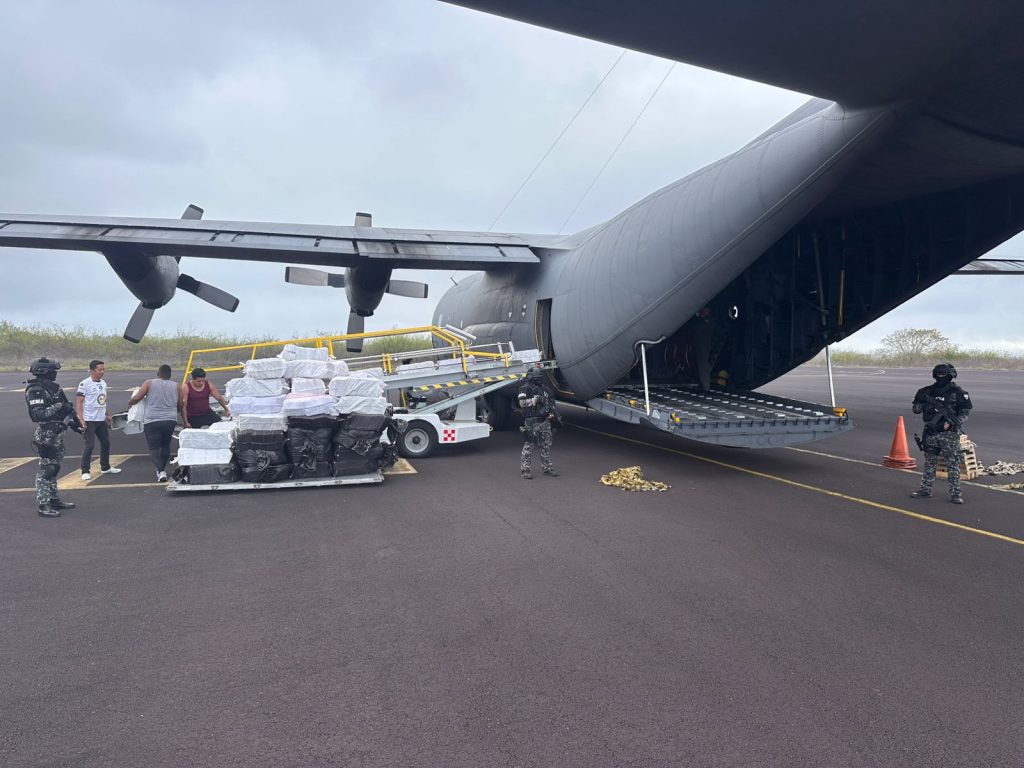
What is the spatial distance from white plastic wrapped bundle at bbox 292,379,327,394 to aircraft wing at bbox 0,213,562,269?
444 cm

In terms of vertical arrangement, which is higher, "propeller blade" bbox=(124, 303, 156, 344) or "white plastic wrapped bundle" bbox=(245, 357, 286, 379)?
"propeller blade" bbox=(124, 303, 156, 344)

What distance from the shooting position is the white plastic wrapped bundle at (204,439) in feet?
28.8

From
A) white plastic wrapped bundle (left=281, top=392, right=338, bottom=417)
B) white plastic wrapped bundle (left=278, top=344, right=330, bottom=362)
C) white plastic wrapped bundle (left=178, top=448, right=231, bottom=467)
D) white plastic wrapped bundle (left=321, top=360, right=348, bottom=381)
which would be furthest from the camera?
white plastic wrapped bundle (left=278, top=344, right=330, bottom=362)

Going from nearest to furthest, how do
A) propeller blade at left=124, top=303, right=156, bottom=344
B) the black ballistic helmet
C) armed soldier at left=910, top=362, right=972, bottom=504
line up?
the black ballistic helmet
armed soldier at left=910, top=362, right=972, bottom=504
propeller blade at left=124, top=303, right=156, bottom=344

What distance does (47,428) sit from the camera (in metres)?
7.77

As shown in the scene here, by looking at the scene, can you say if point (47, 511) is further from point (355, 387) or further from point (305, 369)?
point (355, 387)

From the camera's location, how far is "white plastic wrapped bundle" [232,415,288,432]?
895 cm

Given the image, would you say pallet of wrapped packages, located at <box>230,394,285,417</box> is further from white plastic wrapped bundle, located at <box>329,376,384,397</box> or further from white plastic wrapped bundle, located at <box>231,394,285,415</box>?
white plastic wrapped bundle, located at <box>329,376,384,397</box>

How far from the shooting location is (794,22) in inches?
165

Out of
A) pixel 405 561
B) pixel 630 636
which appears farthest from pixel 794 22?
pixel 405 561

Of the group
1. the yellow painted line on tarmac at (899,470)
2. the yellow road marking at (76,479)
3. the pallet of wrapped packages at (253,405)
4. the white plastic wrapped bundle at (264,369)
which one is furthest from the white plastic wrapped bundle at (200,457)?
the yellow painted line on tarmac at (899,470)

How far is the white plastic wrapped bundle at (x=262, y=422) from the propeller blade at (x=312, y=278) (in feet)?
21.9

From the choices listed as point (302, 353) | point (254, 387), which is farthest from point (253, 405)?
point (302, 353)

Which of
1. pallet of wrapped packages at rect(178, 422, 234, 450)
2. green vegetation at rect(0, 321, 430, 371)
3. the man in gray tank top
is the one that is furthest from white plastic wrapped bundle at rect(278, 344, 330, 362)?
green vegetation at rect(0, 321, 430, 371)
